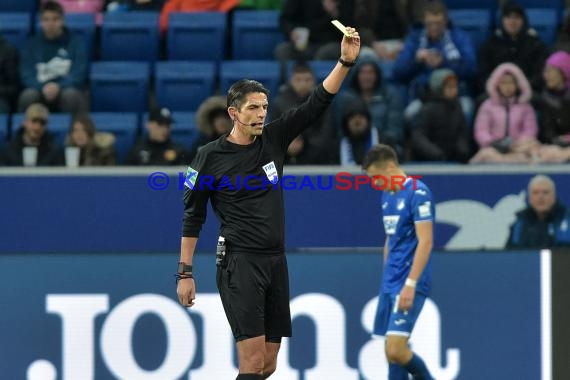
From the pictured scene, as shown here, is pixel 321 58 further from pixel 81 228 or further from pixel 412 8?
pixel 81 228

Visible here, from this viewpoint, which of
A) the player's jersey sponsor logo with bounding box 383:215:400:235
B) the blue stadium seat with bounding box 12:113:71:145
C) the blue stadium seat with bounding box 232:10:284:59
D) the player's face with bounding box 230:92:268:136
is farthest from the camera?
the blue stadium seat with bounding box 232:10:284:59

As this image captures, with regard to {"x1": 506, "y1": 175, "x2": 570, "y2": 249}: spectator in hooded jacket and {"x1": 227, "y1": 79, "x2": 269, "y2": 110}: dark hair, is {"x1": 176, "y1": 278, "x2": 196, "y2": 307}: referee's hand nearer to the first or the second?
{"x1": 227, "y1": 79, "x2": 269, "y2": 110}: dark hair

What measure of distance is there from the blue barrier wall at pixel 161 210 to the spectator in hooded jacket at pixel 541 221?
0.57ft

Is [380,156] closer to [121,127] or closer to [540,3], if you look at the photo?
[121,127]

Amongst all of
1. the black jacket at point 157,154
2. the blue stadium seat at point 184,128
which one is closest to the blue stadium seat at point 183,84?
the blue stadium seat at point 184,128

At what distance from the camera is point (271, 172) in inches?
275

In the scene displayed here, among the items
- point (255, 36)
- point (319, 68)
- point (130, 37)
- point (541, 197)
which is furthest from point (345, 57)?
point (130, 37)

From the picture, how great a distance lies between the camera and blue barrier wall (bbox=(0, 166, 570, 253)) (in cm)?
1023

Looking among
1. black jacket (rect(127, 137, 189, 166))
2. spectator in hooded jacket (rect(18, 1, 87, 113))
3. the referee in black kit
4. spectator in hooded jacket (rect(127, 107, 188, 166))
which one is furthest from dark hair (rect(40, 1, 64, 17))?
the referee in black kit

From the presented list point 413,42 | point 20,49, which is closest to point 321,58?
point 413,42

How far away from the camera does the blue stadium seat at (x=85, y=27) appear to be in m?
12.5

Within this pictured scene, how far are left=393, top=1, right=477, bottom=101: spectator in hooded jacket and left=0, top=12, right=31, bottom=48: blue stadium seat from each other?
354 cm

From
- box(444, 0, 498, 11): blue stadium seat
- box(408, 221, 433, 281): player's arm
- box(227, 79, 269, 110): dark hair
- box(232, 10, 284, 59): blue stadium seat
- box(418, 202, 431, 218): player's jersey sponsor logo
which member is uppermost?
box(444, 0, 498, 11): blue stadium seat

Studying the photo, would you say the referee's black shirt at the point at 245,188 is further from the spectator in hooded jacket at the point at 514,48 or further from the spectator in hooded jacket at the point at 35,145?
the spectator in hooded jacket at the point at 514,48
